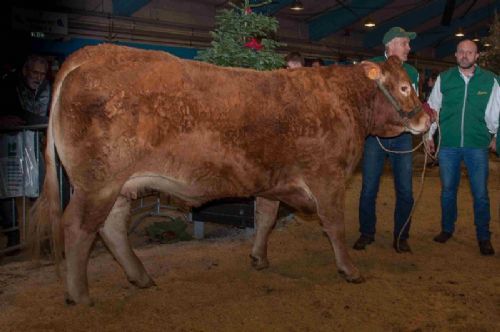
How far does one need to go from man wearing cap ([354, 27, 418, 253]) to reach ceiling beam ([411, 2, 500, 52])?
21.4 meters

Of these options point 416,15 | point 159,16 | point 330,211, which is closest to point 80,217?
point 330,211

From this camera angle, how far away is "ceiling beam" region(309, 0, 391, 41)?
18.8m

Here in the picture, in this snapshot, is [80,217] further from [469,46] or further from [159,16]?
[159,16]

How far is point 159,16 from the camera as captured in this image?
14.1 metres

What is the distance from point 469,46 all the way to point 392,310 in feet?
9.64

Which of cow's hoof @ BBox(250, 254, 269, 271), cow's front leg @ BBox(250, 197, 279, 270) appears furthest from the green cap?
cow's hoof @ BBox(250, 254, 269, 271)

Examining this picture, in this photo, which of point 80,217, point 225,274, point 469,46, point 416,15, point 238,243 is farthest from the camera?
point 416,15

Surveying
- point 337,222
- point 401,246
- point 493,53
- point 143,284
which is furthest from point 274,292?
point 493,53

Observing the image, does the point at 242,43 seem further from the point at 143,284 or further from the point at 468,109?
the point at 143,284

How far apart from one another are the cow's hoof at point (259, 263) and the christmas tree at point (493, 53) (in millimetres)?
9600

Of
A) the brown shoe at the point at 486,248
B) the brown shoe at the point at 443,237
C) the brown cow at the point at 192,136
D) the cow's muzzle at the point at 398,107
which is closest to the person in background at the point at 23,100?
the brown cow at the point at 192,136

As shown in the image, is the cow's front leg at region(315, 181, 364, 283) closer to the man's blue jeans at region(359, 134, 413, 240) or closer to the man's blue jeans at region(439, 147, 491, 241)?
the man's blue jeans at region(359, 134, 413, 240)

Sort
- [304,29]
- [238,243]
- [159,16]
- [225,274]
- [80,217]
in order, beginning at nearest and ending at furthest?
[80,217] → [225,274] → [238,243] → [159,16] → [304,29]

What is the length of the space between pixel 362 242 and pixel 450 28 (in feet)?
75.1
